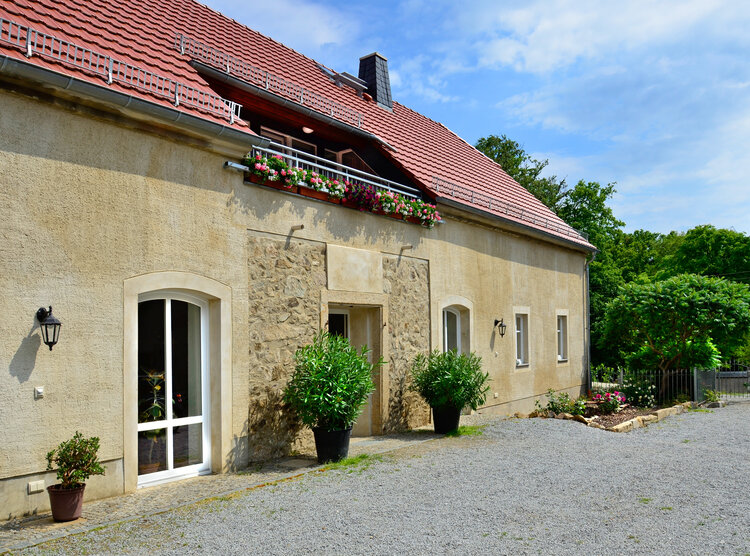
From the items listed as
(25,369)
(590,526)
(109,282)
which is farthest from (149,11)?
(590,526)

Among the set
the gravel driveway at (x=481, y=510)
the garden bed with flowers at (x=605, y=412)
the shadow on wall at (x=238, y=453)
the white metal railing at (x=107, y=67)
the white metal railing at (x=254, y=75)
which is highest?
the white metal railing at (x=254, y=75)

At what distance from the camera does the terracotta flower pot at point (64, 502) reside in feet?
18.6

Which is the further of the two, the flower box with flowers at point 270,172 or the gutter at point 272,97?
the gutter at point 272,97

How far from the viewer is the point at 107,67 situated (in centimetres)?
724

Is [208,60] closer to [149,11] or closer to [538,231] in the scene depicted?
[149,11]

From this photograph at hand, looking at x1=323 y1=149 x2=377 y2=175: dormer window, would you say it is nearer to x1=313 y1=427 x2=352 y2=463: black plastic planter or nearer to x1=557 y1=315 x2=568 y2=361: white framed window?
x1=313 y1=427 x2=352 y2=463: black plastic planter

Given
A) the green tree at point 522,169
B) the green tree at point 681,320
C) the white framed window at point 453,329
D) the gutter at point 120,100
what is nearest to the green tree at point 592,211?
the green tree at point 522,169

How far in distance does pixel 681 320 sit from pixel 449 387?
9.54 meters

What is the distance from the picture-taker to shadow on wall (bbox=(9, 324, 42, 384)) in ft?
19.1

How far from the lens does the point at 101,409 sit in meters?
6.49

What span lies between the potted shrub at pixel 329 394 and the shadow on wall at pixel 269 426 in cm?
25

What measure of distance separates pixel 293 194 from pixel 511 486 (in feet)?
15.7

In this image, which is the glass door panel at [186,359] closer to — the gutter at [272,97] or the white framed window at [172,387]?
the white framed window at [172,387]

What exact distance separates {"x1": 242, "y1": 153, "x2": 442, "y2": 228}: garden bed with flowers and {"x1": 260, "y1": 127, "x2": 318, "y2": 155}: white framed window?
1288 millimetres
